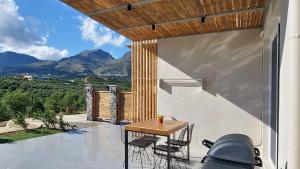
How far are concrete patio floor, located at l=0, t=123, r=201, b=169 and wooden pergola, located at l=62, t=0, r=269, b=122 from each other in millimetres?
1793

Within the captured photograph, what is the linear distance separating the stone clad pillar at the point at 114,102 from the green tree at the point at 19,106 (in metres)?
3.53

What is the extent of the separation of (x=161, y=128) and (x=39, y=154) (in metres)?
3.34

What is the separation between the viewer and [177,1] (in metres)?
4.39

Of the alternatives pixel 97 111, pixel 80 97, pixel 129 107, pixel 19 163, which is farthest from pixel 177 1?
pixel 80 97

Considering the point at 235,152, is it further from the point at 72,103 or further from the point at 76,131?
the point at 72,103

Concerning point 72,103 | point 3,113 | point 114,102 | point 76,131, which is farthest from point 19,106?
point 72,103

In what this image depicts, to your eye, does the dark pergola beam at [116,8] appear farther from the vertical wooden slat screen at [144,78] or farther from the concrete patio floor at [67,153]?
the concrete patio floor at [67,153]

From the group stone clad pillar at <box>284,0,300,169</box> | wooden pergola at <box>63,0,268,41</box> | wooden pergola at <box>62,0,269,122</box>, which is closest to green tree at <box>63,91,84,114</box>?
wooden pergola at <box>62,0,269,122</box>

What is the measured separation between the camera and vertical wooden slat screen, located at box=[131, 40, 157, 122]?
7895 millimetres

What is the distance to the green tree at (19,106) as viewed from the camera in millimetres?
9352

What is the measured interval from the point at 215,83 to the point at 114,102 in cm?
623

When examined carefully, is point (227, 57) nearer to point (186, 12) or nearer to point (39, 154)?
point (186, 12)

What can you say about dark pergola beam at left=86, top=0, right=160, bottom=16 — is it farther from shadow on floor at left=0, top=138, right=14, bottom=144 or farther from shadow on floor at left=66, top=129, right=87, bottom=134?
shadow on floor at left=66, top=129, right=87, bottom=134

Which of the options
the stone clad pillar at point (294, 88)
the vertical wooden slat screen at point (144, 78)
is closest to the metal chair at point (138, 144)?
the vertical wooden slat screen at point (144, 78)
